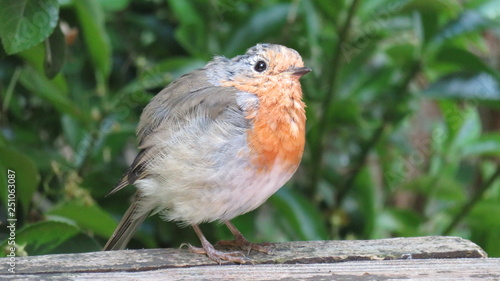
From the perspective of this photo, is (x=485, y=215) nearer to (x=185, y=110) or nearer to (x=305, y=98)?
(x=305, y=98)

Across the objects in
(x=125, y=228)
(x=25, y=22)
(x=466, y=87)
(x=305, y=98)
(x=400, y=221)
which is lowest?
(x=400, y=221)

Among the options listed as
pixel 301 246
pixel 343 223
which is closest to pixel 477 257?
pixel 301 246

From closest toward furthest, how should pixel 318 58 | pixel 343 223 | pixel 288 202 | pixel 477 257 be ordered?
1. pixel 477 257
2. pixel 288 202
3. pixel 318 58
4. pixel 343 223

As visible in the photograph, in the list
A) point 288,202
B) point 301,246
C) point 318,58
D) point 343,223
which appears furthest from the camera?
point 343,223

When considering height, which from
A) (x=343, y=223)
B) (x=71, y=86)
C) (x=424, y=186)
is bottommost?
(x=343, y=223)

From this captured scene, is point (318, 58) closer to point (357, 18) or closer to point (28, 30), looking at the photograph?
point (357, 18)

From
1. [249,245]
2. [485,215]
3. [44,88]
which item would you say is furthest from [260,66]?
[485,215]

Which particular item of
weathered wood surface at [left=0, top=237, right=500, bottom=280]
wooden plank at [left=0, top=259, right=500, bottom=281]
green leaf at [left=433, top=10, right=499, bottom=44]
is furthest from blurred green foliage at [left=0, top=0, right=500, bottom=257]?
wooden plank at [left=0, top=259, right=500, bottom=281]
